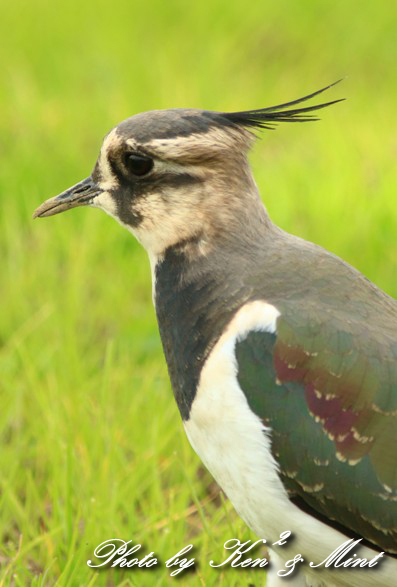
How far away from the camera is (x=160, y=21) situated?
35.3 ft

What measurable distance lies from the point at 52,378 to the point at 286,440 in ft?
6.43

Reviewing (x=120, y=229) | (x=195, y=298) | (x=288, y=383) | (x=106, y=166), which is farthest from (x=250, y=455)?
(x=120, y=229)

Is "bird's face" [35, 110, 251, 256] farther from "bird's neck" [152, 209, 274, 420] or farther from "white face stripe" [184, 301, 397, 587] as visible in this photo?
"white face stripe" [184, 301, 397, 587]

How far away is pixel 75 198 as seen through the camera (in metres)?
4.24

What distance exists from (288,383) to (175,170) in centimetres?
88

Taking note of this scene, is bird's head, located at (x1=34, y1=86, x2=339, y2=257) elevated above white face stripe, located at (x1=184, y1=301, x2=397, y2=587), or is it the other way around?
bird's head, located at (x1=34, y1=86, x2=339, y2=257)

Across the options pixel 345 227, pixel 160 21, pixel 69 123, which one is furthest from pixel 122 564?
pixel 160 21

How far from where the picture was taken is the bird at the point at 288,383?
141 inches

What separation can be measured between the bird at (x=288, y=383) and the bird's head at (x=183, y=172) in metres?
0.01

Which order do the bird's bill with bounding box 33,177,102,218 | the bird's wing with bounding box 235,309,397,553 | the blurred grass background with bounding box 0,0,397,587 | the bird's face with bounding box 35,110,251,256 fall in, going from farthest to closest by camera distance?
1. the blurred grass background with bounding box 0,0,397,587
2. the bird's bill with bounding box 33,177,102,218
3. the bird's face with bounding box 35,110,251,256
4. the bird's wing with bounding box 235,309,397,553

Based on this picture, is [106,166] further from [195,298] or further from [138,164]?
[195,298]

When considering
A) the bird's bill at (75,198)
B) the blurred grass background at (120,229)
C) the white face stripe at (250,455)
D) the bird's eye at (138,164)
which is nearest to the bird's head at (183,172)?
the bird's eye at (138,164)

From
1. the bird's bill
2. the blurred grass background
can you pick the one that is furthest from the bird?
the blurred grass background

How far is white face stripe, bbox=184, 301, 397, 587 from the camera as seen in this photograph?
11.8ft
